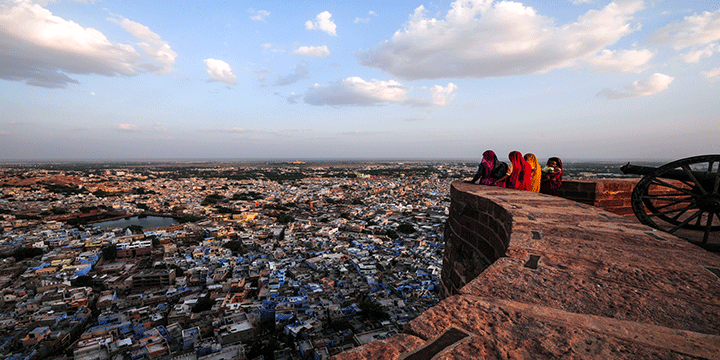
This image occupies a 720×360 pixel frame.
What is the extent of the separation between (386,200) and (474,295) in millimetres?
31529

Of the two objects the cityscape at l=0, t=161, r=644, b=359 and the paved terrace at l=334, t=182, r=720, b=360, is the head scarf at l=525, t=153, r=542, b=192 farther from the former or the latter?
the cityscape at l=0, t=161, r=644, b=359

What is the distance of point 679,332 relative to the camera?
821 mm

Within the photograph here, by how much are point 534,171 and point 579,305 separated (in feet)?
11.4

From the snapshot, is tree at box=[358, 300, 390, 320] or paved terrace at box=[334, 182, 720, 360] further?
tree at box=[358, 300, 390, 320]

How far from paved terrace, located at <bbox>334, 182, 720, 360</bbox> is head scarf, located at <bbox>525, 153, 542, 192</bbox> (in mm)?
2338

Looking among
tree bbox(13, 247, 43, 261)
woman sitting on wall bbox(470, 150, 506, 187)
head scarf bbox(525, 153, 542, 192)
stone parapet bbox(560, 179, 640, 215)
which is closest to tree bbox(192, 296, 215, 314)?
woman sitting on wall bbox(470, 150, 506, 187)

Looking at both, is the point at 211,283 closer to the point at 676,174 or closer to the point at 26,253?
the point at 26,253

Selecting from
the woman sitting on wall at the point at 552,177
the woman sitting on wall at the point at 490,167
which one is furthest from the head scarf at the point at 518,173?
the woman sitting on wall at the point at 552,177

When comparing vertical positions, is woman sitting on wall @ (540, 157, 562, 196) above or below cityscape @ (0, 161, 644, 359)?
above

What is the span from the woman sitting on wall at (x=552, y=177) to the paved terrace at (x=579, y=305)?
106 inches

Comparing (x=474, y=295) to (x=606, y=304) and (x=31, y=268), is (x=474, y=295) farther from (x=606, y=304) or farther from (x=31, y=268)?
(x=31, y=268)

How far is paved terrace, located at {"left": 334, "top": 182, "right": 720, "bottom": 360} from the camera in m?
0.78

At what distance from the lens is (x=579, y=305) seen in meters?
0.98

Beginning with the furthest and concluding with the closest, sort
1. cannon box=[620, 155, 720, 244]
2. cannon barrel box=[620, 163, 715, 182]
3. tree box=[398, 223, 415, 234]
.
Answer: tree box=[398, 223, 415, 234], cannon barrel box=[620, 163, 715, 182], cannon box=[620, 155, 720, 244]
